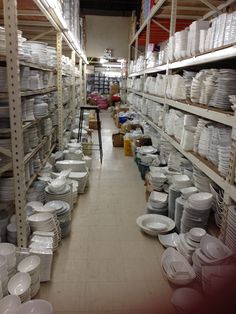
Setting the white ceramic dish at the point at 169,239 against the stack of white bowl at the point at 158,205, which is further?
the stack of white bowl at the point at 158,205

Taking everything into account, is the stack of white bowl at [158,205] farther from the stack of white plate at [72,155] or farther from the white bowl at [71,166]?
the stack of white plate at [72,155]

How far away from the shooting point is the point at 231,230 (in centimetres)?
202

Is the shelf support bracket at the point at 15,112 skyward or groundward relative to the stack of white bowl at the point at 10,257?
skyward

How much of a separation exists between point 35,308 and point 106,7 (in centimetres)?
1484

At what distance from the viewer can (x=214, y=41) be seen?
258 centimetres

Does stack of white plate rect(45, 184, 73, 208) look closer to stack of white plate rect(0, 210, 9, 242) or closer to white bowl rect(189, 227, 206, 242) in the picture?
stack of white plate rect(0, 210, 9, 242)

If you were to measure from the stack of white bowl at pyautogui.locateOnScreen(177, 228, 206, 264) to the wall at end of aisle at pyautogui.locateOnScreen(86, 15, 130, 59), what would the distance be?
1350 cm

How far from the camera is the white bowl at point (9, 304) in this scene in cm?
168

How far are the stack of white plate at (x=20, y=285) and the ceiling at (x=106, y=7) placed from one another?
1407 cm

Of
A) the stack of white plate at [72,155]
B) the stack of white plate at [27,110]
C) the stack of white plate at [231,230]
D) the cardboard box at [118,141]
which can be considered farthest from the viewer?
the cardboard box at [118,141]

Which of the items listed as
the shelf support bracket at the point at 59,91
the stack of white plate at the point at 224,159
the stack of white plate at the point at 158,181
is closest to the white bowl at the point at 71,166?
the shelf support bracket at the point at 59,91

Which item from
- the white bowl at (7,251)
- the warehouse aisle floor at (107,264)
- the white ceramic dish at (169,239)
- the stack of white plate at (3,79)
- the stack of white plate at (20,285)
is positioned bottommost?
the warehouse aisle floor at (107,264)

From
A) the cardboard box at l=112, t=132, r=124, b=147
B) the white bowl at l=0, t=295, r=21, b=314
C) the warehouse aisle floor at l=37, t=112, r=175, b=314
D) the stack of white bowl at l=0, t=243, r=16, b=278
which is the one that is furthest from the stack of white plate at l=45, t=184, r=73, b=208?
the cardboard box at l=112, t=132, r=124, b=147

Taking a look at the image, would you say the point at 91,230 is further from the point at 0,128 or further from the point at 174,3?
the point at 174,3
